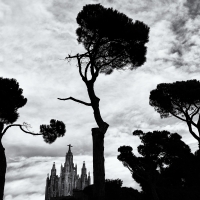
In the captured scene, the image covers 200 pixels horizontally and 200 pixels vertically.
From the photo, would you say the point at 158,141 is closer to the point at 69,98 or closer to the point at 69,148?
the point at 69,98

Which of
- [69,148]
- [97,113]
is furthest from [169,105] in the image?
[69,148]

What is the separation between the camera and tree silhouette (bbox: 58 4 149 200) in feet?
32.6

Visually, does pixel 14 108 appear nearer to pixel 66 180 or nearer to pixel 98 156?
pixel 98 156

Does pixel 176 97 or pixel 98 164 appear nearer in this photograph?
pixel 98 164

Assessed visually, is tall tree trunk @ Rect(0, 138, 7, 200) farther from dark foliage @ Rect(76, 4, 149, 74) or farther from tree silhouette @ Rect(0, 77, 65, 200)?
dark foliage @ Rect(76, 4, 149, 74)

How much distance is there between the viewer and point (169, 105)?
17969 millimetres

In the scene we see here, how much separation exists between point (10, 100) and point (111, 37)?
7.00 meters

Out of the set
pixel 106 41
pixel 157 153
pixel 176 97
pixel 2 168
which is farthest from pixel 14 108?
pixel 157 153

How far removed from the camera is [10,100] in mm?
12828

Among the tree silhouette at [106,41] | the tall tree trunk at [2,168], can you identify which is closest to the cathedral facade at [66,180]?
the tall tree trunk at [2,168]

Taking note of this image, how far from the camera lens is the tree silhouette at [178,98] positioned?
16609mm

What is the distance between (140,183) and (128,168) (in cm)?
336

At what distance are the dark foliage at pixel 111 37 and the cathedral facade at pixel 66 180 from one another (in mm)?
69137

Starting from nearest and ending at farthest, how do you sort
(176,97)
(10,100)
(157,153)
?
(10,100), (176,97), (157,153)
